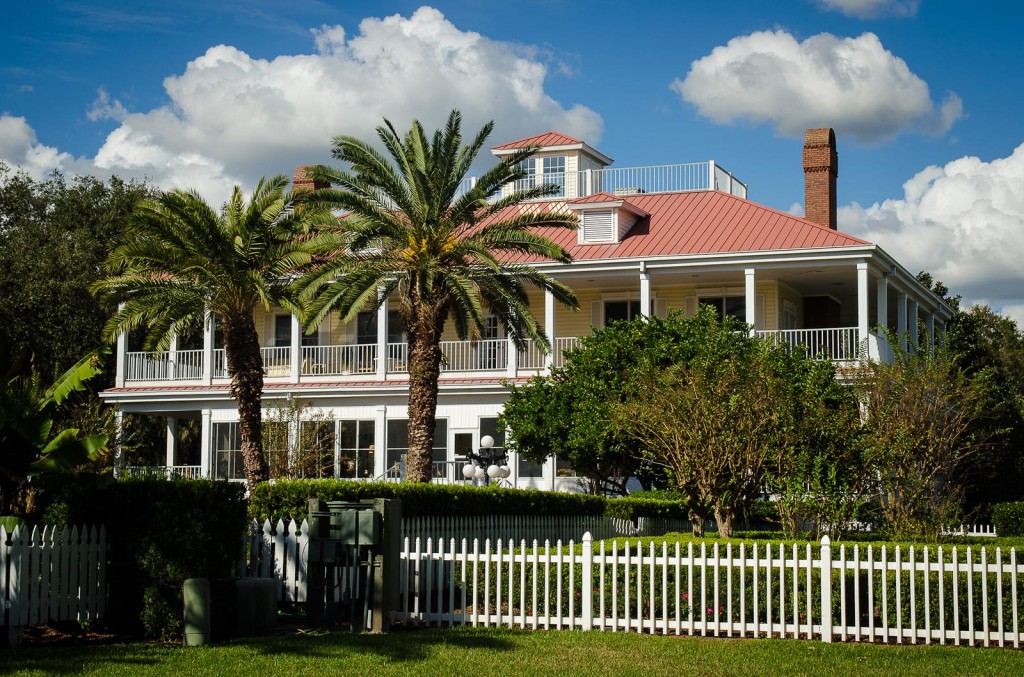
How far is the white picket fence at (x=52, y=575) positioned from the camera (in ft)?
39.5

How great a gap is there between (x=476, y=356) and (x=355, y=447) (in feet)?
14.3

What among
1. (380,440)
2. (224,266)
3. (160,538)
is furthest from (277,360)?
(160,538)

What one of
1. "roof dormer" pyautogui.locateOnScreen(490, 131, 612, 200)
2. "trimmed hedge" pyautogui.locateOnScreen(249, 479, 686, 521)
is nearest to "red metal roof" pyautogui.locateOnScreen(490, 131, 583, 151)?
"roof dormer" pyautogui.locateOnScreen(490, 131, 612, 200)

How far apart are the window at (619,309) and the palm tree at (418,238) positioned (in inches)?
417

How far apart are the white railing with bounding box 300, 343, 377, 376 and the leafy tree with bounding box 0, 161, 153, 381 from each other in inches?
369

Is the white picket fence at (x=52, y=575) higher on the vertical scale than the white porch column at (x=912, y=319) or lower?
lower

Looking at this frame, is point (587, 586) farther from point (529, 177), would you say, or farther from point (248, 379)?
point (529, 177)

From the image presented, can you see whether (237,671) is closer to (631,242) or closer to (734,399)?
(734,399)

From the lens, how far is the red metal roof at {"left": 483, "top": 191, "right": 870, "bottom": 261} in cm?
3158

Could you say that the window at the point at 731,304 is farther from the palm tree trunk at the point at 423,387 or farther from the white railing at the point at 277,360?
the white railing at the point at 277,360

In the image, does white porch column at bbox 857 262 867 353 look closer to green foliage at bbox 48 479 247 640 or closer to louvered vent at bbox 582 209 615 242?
louvered vent at bbox 582 209 615 242

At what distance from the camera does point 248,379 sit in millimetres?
24969

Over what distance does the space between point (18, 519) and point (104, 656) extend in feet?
7.05

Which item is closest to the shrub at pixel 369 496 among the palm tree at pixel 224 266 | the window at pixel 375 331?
the palm tree at pixel 224 266
